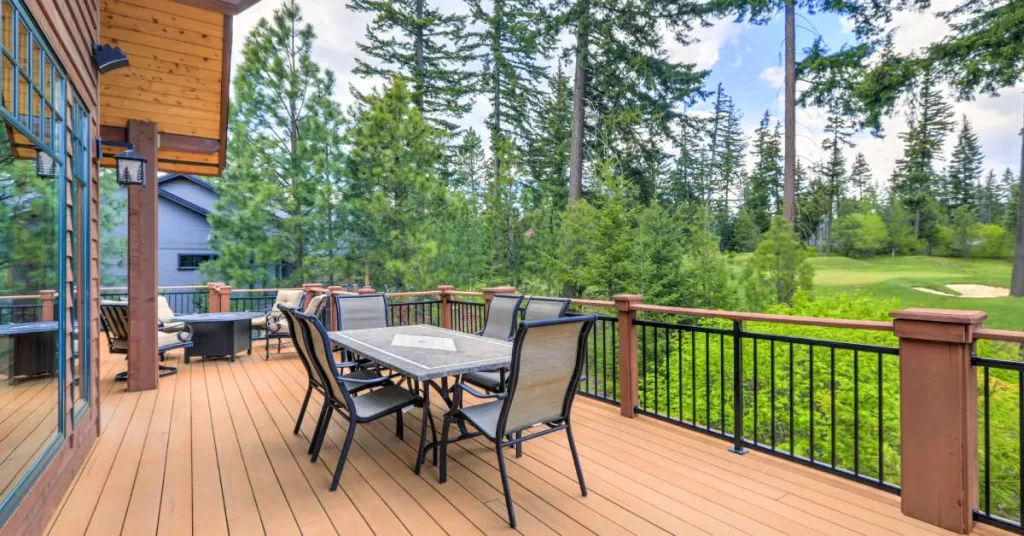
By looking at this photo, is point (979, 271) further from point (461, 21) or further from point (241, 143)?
point (241, 143)

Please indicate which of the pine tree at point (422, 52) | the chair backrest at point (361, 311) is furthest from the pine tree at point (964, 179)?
the chair backrest at point (361, 311)

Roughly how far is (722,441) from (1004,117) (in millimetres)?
18212

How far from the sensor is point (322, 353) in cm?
268

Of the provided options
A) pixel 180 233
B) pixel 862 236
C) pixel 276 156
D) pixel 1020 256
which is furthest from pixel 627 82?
pixel 862 236

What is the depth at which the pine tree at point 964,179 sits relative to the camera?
795 inches

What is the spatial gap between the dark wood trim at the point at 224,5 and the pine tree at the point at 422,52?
11431 millimetres

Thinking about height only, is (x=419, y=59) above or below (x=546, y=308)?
above

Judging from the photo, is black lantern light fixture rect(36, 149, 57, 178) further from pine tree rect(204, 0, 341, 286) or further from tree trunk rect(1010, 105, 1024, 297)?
tree trunk rect(1010, 105, 1024, 297)

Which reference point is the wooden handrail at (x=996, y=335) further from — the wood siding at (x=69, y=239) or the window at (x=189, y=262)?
the window at (x=189, y=262)

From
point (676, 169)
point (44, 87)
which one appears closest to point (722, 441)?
point (44, 87)

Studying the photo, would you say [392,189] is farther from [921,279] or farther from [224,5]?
[921,279]

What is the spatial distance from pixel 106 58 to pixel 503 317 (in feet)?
11.9

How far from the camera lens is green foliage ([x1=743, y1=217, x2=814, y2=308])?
9.86 meters

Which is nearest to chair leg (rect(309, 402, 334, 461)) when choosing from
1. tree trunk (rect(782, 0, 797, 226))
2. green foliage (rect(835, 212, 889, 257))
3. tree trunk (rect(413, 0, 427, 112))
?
tree trunk (rect(782, 0, 797, 226))
